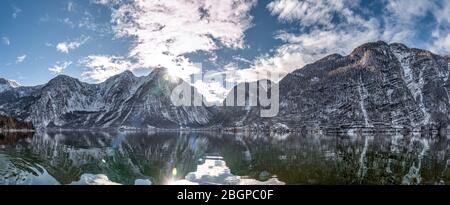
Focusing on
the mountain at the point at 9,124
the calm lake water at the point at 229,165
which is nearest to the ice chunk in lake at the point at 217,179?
the calm lake water at the point at 229,165

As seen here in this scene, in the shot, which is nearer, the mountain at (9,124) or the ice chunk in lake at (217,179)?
the ice chunk in lake at (217,179)

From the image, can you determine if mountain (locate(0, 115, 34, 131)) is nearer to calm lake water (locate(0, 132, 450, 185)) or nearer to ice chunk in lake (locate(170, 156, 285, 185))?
calm lake water (locate(0, 132, 450, 185))

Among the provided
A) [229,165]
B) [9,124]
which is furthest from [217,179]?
[9,124]

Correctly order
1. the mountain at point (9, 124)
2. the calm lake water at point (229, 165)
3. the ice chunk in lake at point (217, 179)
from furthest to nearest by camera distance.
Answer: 1. the mountain at point (9, 124)
2. the calm lake water at point (229, 165)
3. the ice chunk in lake at point (217, 179)

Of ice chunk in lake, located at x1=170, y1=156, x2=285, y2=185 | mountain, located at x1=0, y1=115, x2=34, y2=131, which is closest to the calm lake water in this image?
ice chunk in lake, located at x1=170, y1=156, x2=285, y2=185

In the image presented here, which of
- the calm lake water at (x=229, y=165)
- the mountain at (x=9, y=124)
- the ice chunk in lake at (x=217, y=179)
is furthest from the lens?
the mountain at (x=9, y=124)

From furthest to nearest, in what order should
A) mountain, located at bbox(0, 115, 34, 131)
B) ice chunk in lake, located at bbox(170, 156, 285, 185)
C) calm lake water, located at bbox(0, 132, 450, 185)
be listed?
mountain, located at bbox(0, 115, 34, 131) < calm lake water, located at bbox(0, 132, 450, 185) < ice chunk in lake, located at bbox(170, 156, 285, 185)

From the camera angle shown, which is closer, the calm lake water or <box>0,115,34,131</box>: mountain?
the calm lake water

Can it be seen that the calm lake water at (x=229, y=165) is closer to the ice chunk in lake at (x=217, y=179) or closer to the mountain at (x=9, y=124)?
the ice chunk in lake at (x=217, y=179)

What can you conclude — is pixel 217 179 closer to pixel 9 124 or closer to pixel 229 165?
pixel 229 165

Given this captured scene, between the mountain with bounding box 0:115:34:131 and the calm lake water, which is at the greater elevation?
the mountain with bounding box 0:115:34:131

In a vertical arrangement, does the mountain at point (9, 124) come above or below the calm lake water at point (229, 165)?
above
